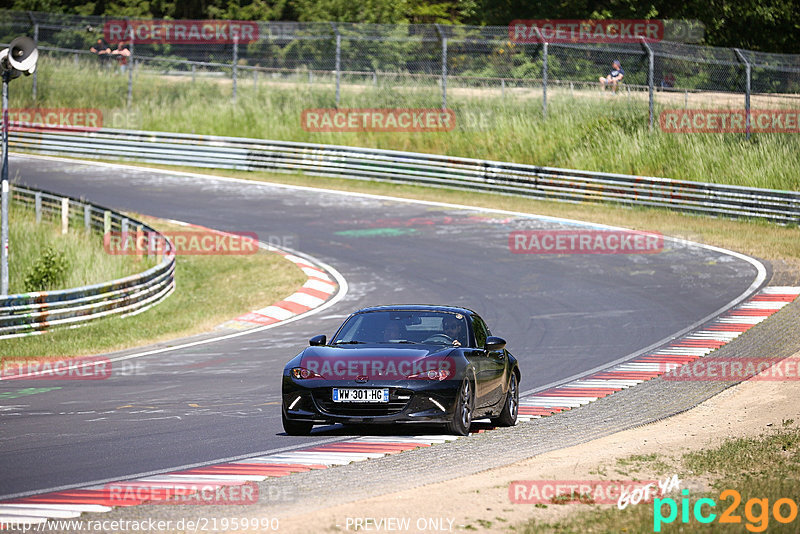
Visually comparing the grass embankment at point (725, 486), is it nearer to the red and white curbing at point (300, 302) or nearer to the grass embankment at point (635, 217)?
the red and white curbing at point (300, 302)

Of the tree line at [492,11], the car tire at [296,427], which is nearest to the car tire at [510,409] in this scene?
the car tire at [296,427]

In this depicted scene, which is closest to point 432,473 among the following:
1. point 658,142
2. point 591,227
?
point 591,227

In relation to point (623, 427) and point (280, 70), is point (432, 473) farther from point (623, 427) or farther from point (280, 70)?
point (280, 70)

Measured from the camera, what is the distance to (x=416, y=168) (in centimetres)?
3500

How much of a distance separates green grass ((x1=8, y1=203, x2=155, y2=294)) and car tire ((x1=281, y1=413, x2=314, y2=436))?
12286mm

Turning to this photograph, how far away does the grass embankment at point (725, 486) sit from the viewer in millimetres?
7285

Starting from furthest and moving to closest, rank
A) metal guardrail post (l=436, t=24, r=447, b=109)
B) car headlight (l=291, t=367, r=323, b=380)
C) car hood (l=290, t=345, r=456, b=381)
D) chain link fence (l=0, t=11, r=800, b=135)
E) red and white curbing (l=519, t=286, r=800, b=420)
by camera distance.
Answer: metal guardrail post (l=436, t=24, r=447, b=109) < chain link fence (l=0, t=11, r=800, b=135) < red and white curbing (l=519, t=286, r=800, b=420) < car headlight (l=291, t=367, r=323, b=380) < car hood (l=290, t=345, r=456, b=381)

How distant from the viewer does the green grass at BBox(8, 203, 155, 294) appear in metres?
22.7

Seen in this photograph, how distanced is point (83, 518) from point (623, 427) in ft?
19.4

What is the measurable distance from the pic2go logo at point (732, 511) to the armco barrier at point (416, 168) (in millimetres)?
21608

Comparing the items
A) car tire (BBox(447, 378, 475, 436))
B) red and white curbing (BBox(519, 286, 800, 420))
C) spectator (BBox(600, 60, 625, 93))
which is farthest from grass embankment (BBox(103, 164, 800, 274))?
car tire (BBox(447, 378, 475, 436))

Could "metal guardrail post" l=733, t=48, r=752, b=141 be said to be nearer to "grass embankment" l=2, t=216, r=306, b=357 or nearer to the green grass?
"grass embankment" l=2, t=216, r=306, b=357

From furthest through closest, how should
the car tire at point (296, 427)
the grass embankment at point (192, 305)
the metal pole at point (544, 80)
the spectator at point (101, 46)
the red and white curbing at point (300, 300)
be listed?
the spectator at point (101, 46) < the metal pole at point (544, 80) < the red and white curbing at point (300, 300) < the grass embankment at point (192, 305) < the car tire at point (296, 427)

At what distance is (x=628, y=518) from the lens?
754 centimetres
